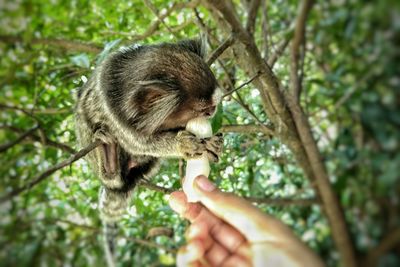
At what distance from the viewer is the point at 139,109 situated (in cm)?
120

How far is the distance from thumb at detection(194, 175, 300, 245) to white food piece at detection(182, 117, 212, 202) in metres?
0.04

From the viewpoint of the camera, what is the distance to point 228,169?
48.9 inches

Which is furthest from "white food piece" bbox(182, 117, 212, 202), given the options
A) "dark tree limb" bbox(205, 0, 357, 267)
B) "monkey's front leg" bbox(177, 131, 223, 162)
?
"dark tree limb" bbox(205, 0, 357, 267)

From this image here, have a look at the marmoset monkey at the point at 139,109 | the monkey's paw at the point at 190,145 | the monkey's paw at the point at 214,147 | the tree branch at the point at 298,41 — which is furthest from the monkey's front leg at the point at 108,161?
the tree branch at the point at 298,41

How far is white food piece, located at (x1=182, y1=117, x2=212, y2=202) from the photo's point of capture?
2.99ft

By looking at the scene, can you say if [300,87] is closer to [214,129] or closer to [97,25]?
[214,129]

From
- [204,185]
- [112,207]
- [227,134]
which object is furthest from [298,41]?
[112,207]

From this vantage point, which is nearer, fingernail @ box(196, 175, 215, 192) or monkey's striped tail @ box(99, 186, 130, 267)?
fingernail @ box(196, 175, 215, 192)

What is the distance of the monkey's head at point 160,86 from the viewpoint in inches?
43.7

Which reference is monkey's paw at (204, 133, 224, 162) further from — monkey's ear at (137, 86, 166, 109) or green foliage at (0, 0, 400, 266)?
monkey's ear at (137, 86, 166, 109)

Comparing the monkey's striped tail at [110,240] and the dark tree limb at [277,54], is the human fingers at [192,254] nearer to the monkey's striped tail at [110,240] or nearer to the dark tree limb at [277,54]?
the monkey's striped tail at [110,240]

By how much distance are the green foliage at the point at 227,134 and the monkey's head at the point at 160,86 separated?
108mm

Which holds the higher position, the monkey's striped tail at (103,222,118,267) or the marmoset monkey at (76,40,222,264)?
the marmoset monkey at (76,40,222,264)

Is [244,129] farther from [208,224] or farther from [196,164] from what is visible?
[208,224]
